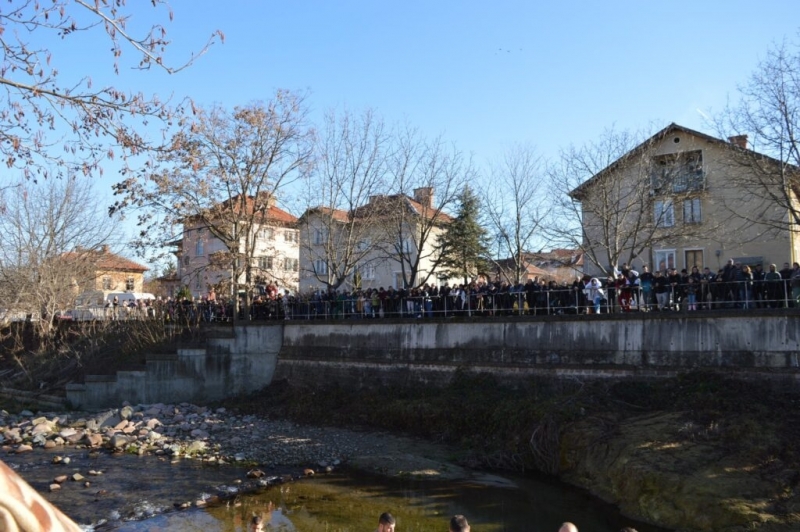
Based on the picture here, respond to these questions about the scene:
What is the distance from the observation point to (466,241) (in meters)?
39.4

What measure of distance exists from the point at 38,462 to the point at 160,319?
44.9ft

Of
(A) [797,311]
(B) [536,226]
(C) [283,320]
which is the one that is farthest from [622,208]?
(C) [283,320]

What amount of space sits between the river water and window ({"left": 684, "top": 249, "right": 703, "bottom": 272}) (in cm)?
2208

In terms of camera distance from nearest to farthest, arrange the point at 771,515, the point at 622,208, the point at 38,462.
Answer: the point at 771,515, the point at 38,462, the point at 622,208

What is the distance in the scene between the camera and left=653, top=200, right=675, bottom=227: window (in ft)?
97.2

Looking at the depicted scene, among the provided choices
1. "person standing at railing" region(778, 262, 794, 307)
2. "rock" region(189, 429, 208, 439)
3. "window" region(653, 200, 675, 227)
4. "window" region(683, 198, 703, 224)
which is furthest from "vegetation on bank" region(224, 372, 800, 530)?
"window" region(683, 198, 703, 224)

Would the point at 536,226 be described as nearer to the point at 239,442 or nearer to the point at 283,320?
the point at 283,320

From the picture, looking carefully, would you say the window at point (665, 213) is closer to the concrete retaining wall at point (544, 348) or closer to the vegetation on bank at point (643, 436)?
the concrete retaining wall at point (544, 348)

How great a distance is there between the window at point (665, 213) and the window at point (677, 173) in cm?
70

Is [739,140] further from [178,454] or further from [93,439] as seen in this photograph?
[93,439]

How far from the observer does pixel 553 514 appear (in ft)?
45.7

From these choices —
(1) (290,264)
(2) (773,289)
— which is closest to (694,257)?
(2) (773,289)

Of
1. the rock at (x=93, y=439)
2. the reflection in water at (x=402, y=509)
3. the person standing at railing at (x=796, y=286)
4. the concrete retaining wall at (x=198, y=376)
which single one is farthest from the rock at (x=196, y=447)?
the person standing at railing at (x=796, y=286)

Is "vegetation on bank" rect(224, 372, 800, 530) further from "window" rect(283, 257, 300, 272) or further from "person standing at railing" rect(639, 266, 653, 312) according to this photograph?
"window" rect(283, 257, 300, 272)
